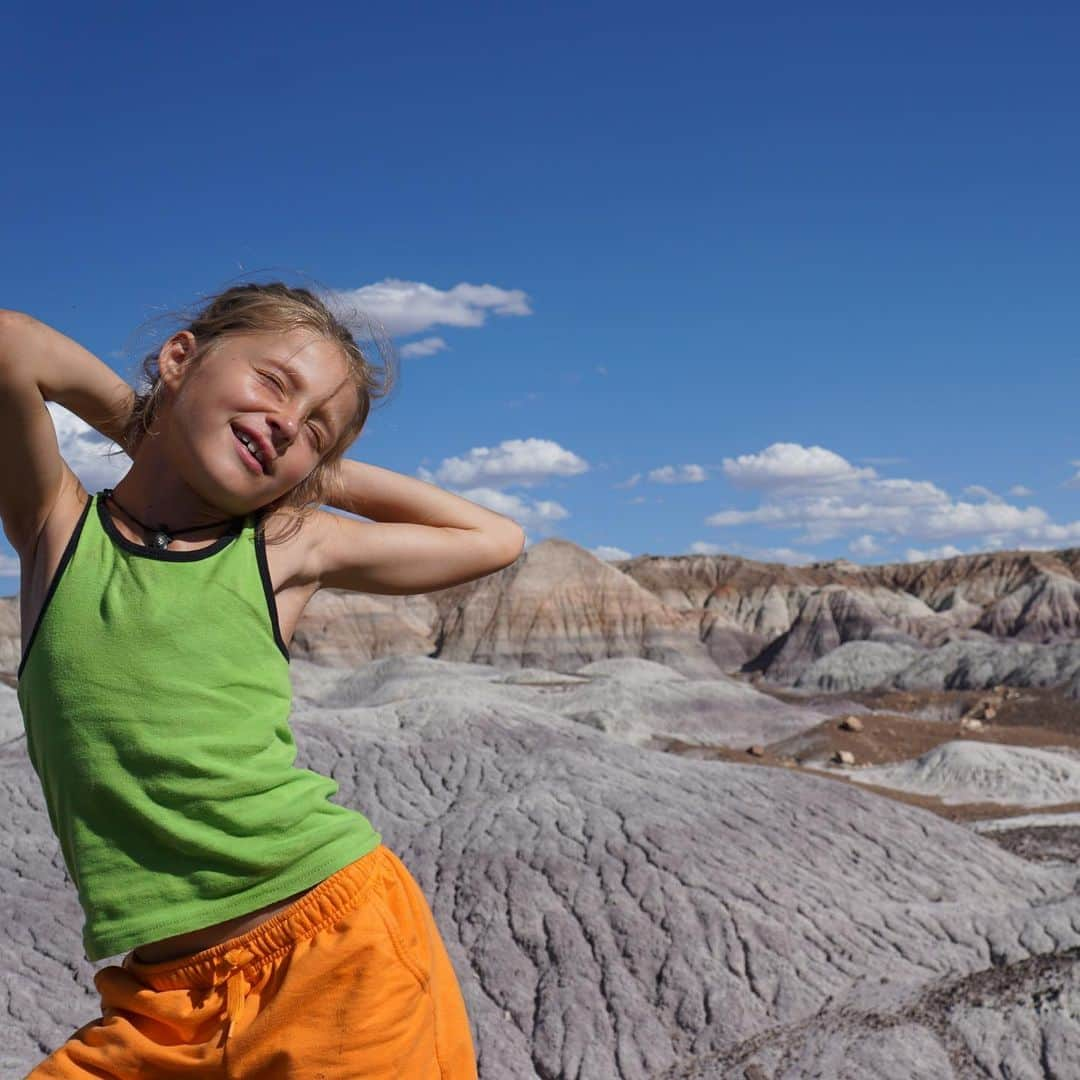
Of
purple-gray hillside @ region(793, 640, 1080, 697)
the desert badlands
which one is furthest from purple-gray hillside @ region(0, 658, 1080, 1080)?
purple-gray hillside @ region(793, 640, 1080, 697)

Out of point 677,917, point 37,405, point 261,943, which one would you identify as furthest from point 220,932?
point 677,917

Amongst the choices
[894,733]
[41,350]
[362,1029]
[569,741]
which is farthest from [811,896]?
[894,733]

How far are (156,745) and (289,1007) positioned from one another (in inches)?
18.8

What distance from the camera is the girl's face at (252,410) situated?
215cm

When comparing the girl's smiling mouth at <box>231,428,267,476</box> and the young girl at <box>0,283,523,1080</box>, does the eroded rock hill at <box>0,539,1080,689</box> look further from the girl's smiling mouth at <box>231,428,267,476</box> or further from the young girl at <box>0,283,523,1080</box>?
the girl's smiling mouth at <box>231,428,267,476</box>

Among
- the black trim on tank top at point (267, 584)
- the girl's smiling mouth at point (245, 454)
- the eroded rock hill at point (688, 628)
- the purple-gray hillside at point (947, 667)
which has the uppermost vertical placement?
the eroded rock hill at point (688, 628)

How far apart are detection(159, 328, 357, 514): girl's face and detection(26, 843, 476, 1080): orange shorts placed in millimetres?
684

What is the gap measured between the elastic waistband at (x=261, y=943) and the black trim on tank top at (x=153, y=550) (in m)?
0.58

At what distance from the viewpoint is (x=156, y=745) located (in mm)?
2061

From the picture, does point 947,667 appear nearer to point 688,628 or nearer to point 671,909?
point 688,628

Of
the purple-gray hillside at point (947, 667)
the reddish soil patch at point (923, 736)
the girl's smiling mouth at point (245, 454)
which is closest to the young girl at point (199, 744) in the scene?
the girl's smiling mouth at point (245, 454)

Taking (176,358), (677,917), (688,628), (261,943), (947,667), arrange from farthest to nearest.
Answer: (688,628) < (947,667) < (677,917) < (176,358) < (261,943)

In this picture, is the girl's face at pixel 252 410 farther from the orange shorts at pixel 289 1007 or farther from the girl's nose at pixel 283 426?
the orange shorts at pixel 289 1007

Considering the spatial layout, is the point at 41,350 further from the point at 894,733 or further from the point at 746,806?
the point at 894,733
